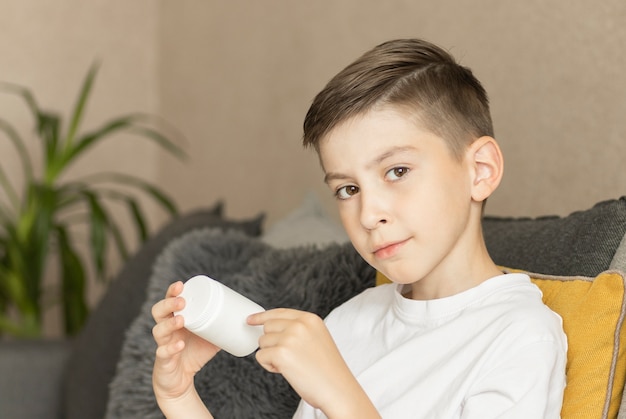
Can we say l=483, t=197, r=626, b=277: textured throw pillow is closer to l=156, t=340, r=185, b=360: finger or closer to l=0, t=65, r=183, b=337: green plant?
l=156, t=340, r=185, b=360: finger

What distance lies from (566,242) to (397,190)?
0.30m

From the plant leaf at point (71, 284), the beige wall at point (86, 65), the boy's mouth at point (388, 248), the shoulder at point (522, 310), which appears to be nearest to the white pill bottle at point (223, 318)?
the boy's mouth at point (388, 248)

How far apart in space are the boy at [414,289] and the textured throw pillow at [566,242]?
108 millimetres

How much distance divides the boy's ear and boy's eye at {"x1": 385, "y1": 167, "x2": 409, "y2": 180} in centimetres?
11

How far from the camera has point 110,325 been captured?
6.21 ft

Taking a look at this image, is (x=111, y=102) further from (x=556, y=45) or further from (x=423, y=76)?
(x=423, y=76)

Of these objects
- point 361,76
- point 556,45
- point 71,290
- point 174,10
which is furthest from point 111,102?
point 361,76

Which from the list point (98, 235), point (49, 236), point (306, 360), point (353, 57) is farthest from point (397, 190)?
point (49, 236)

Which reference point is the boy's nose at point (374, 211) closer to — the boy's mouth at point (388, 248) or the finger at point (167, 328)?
the boy's mouth at point (388, 248)

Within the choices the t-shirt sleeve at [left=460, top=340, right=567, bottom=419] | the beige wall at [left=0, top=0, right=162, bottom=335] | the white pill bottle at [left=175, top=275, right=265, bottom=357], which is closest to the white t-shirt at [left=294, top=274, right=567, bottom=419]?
the t-shirt sleeve at [left=460, top=340, right=567, bottom=419]

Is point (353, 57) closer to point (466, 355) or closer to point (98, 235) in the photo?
point (98, 235)

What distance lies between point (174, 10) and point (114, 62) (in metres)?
0.36

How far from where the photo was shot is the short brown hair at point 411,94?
102cm

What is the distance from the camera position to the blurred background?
1.47 m
